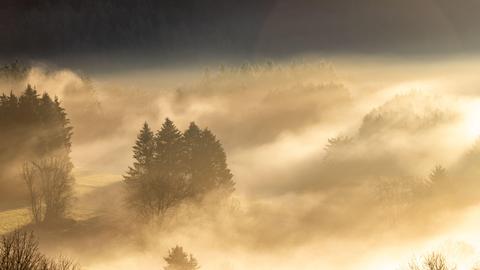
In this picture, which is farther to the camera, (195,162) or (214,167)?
(214,167)

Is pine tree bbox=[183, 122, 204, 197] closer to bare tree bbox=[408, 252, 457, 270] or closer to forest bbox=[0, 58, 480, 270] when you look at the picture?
forest bbox=[0, 58, 480, 270]

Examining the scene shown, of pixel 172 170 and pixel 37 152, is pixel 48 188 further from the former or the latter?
pixel 172 170

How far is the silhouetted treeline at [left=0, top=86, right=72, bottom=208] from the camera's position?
9719 centimetres

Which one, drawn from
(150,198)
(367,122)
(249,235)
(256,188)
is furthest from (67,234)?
(367,122)

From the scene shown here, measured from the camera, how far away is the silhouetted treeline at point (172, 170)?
316 ft

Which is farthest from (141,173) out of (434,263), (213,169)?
(434,263)

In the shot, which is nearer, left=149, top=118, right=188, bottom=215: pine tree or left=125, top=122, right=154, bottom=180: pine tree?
left=149, top=118, right=188, bottom=215: pine tree

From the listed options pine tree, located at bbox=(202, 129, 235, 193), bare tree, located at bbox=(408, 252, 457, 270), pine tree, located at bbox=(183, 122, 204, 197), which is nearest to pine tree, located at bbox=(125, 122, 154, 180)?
pine tree, located at bbox=(183, 122, 204, 197)

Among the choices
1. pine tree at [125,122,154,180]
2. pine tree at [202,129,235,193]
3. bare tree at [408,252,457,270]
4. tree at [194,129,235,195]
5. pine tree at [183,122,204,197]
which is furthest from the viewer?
pine tree at [202,129,235,193]

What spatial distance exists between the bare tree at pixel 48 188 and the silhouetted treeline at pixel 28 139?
2.01 meters

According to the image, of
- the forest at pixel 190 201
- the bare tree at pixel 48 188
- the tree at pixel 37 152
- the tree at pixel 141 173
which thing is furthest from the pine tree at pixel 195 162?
the bare tree at pixel 48 188

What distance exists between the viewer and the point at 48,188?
92188 mm

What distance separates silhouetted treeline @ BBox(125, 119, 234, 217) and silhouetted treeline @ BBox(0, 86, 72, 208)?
1191 centimetres

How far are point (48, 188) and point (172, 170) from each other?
62.5 feet
